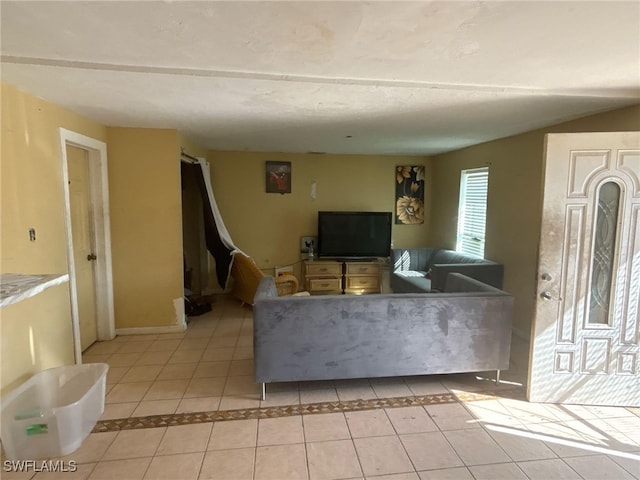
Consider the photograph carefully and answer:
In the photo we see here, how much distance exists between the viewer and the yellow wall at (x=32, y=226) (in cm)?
210

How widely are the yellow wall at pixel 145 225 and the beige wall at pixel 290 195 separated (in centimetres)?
177

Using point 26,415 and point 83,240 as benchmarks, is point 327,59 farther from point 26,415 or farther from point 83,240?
point 83,240

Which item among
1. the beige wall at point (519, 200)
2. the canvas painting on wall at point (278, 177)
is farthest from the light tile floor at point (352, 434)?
the canvas painting on wall at point (278, 177)

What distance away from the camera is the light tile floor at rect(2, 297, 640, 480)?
189 centimetres

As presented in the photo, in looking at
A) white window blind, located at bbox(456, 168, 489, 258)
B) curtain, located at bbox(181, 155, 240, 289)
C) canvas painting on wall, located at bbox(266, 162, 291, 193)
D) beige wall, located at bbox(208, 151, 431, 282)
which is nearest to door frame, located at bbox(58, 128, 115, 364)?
curtain, located at bbox(181, 155, 240, 289)

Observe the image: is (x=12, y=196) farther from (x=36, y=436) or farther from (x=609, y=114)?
(x=609, y=114)

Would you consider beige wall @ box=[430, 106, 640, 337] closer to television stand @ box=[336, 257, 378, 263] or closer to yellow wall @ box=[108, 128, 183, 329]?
television stand @ box=[336, 257, 378, 263]

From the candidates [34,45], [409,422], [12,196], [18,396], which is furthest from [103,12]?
[409,422]

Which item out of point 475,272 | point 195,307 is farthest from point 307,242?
point 475,272

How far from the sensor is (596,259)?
7.91 ft

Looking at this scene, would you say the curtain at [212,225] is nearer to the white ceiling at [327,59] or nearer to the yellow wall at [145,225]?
the yellow wall at [145,225]

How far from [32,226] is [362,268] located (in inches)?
158

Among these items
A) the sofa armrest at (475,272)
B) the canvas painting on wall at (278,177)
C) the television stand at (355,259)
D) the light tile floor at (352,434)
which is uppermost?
the canvas painting on wall at (278,177)

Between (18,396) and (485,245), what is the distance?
4523mm
